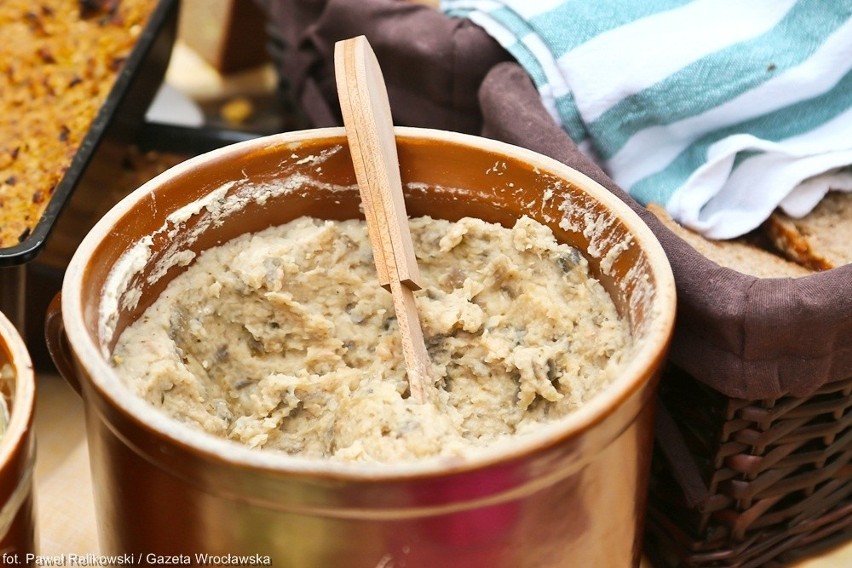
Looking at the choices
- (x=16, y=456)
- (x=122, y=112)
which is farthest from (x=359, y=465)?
(x=122, y=112)

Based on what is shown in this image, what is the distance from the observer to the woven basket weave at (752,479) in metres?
0.77

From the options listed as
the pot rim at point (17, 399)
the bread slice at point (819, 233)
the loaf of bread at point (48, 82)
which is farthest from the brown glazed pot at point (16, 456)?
the bread slice at point (819, 233)

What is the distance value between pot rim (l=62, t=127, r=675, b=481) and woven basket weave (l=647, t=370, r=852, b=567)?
0.15 m

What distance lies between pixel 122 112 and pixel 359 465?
28.5 inches

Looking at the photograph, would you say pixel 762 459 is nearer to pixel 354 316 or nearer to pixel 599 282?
pixel 599 282

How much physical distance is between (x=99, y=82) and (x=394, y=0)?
1.28 ft

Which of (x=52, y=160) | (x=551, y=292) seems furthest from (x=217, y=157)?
(x=52, y=160)

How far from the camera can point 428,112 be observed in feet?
3.38

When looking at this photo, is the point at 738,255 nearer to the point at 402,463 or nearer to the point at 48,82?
the point at 402,463

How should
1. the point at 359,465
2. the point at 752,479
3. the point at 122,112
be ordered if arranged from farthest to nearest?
the point at 122,112 → the point at 752,479 → the point at 359,465

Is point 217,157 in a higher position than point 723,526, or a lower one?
higher

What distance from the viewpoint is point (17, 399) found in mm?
582

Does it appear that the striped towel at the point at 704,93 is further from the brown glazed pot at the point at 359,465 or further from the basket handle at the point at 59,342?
the basket handle at the point at 59,342

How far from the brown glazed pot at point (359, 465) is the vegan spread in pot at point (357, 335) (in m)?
0.02
